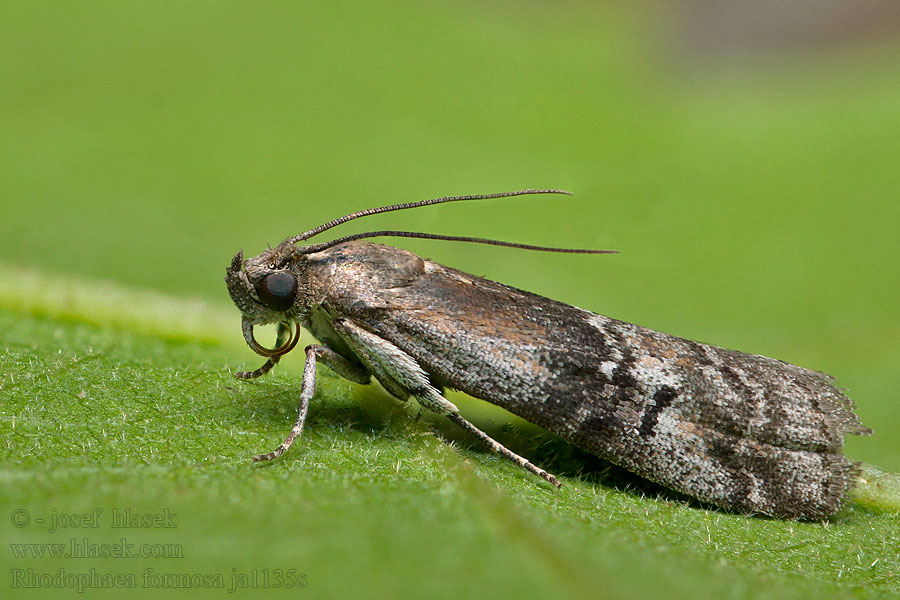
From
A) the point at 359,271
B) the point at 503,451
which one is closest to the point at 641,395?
the point at 503,451

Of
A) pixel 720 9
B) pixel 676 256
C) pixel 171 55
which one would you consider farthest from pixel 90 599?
pixel 720 9

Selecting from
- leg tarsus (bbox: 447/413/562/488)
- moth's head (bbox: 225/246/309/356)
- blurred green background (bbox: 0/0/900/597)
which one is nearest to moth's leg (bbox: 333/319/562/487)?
leg tarsus (bbox: 447/413/562/488)

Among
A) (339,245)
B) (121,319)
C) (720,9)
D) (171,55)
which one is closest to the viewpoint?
(339,245)

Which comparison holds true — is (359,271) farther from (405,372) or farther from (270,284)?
(405,372)

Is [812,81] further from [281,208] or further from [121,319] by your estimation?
[121,319]

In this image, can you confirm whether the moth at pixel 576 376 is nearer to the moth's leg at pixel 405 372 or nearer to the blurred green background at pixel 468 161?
the moth's leg at pixel 405 372

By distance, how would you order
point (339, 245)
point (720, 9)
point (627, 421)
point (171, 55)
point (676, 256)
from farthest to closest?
point (720, 9) < point (171, 55) < point (676, 256) < point (339, 245) < point (627, 421)

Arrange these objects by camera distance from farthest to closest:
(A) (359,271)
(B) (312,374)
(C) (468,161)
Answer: (C) (468,161) → (A) (359,271) → (B) (312,374)
